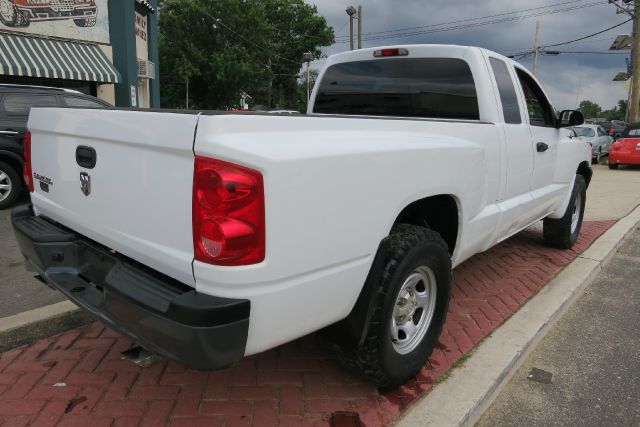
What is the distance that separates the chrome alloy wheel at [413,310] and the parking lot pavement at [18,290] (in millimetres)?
2624

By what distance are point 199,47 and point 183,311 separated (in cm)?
3432

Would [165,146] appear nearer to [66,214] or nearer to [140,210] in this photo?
[140,210]

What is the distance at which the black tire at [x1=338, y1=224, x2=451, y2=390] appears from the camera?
2.33m

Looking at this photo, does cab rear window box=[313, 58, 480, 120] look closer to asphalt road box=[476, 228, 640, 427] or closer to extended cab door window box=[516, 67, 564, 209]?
extended cab door window box=[516, 67, 564, 209]

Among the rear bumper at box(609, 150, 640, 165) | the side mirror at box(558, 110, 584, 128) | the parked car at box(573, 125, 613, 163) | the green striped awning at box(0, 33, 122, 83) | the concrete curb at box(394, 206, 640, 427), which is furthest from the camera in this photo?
the parked car at box(573, 125, 613, 163)

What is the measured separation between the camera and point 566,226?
528 cm

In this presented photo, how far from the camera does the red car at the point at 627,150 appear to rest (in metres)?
15.5

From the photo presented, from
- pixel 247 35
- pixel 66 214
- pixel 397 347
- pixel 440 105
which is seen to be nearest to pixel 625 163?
pixel 440 105

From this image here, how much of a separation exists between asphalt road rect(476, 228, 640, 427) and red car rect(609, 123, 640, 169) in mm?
13383

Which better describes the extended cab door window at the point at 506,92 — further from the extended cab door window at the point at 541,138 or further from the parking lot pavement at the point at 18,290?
the parking lot pavement at the point at 18,290

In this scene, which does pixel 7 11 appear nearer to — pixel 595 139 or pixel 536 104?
pixel 536 104

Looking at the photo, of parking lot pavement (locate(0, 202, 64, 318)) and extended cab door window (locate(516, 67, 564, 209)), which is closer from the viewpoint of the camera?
parking lot pavement (locate(0, 202, 64, 318))

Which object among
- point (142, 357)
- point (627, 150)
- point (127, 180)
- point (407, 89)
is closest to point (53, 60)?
point (407, 89)

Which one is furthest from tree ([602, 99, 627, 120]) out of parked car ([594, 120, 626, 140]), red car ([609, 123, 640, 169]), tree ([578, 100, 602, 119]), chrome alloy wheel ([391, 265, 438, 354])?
chrome alloy wheel ([391, 265, 438, 354])
